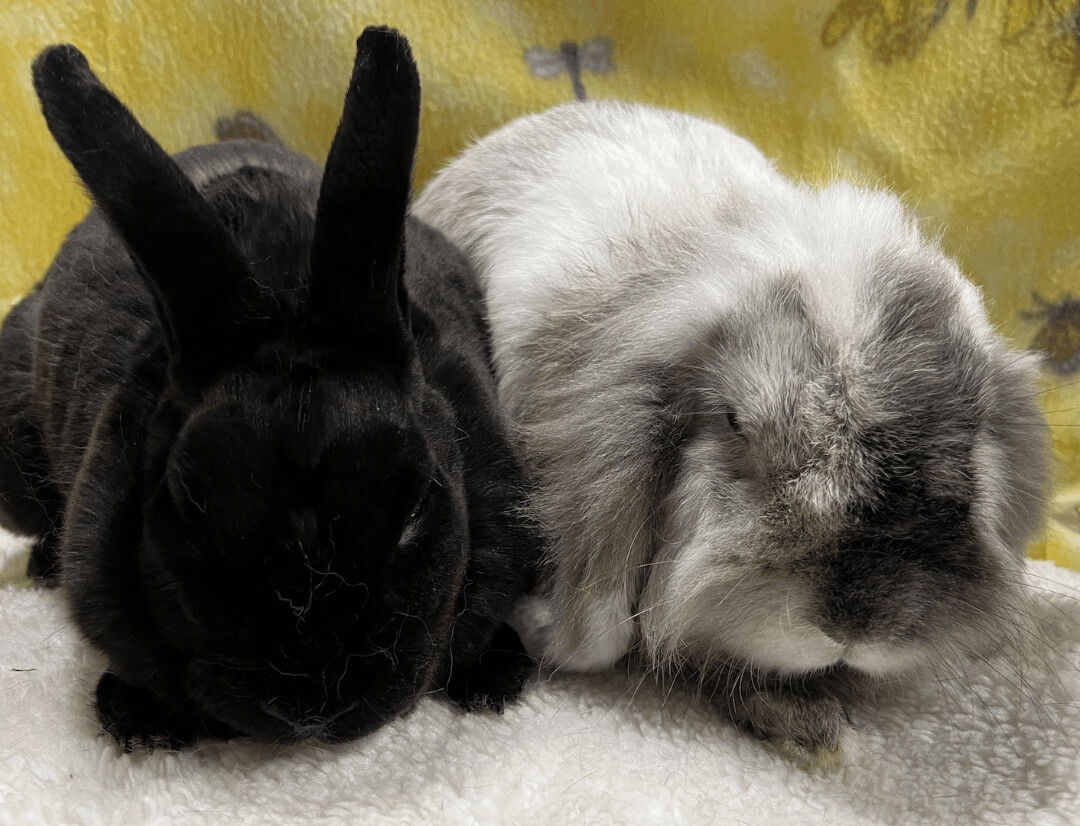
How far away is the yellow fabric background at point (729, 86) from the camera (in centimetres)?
181

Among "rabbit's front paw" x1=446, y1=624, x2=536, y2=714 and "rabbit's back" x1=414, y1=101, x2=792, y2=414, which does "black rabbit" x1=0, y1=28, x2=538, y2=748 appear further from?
"rabbit's back" x1=414, y1=101, x2=792, y2=414

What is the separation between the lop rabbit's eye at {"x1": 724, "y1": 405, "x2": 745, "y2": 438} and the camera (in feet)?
3.53

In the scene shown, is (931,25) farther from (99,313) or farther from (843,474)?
(99,313)

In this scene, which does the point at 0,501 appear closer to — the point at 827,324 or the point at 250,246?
the point at 250,246

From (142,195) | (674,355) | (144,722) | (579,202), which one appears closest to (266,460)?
(142,195)

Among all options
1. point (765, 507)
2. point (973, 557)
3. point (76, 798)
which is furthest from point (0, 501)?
point (973, 557)

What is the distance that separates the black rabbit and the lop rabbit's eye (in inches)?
11.3

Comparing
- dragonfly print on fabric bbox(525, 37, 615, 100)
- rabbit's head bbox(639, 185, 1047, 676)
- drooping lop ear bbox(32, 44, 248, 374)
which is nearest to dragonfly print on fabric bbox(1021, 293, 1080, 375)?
rabbit's head bbox(639, 185, 1047, 676)

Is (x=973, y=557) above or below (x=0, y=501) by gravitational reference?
above

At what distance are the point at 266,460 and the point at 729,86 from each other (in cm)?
143

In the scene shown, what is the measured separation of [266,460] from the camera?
0.88 meters

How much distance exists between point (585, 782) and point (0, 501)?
2.84ft

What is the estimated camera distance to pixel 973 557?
1030mm

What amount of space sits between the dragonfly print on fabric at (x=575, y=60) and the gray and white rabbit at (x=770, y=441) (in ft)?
2.17
